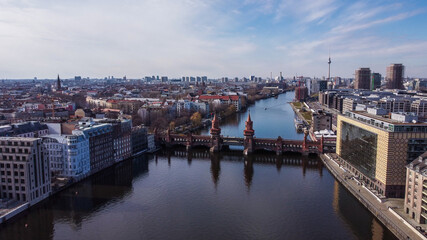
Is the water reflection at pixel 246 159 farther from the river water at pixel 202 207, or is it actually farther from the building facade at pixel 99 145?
the building facade at pixel 99 145

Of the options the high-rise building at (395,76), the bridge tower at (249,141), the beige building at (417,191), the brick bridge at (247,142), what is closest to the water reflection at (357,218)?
the beige building at (417,191)

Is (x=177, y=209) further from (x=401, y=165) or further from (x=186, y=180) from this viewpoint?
(x=401, y=165)

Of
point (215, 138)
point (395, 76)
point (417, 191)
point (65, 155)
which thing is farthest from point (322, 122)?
point (395, 76)

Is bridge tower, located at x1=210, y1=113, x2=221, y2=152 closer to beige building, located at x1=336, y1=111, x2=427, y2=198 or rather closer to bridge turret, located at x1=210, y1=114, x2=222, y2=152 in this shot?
bridge turret, located at x1=210, y1=114, x2=222, y2=152

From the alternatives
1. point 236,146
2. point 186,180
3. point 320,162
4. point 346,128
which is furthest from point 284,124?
point 186,180

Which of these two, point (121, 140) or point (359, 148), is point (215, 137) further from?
point (359, 148)
